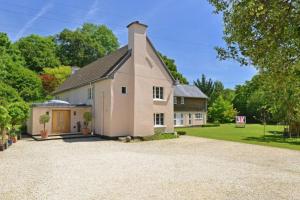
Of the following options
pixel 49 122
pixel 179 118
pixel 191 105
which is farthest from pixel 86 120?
pixel 191 105

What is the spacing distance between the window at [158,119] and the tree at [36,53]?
40358 mm

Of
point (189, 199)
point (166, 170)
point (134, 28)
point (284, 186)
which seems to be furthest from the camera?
point (134, 28)

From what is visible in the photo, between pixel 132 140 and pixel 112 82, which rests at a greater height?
pixel 112 82

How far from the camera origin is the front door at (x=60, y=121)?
84.4ft

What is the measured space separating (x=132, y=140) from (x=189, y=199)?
15.5 m

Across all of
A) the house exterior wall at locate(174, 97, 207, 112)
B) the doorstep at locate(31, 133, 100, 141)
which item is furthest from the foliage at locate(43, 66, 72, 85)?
the doorstep at locate(31, 133, 100, 141)

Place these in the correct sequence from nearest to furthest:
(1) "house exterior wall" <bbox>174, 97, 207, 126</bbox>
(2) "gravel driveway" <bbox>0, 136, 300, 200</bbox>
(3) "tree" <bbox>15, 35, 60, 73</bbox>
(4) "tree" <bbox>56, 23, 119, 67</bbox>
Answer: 1. (2) "gravel driveway" <bbox>0, 136, 300, 200</bbox>
2. (1) "house exterior wall" <bbox>174, 97, 207, 126</bbox>
3. (3) "tree" <bbox>15, 35, 60, 73</bbox>
4. (4) "tree" <bbox>56, 23, 119, 67</bbox>

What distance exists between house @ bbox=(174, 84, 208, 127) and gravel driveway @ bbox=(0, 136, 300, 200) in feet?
87.2

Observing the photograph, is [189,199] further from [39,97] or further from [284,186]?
[39,97]

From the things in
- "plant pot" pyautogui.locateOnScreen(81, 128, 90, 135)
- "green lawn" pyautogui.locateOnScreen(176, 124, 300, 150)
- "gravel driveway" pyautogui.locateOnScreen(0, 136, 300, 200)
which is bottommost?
"gravel driveway" pyautogui.locateOnScreen(0, 136, 300, 200)

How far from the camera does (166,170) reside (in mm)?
11164

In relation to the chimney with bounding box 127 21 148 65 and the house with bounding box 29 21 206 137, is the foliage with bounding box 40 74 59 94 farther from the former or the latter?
the chimney with bounding box 127 21 148 65

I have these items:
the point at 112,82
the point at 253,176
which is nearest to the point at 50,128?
the point at 112,82

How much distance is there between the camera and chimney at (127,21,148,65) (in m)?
24.2
